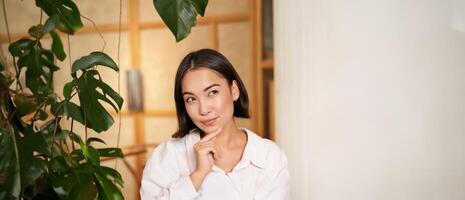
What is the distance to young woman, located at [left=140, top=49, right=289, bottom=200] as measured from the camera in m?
0.97

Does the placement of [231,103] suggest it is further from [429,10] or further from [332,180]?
[429,10]

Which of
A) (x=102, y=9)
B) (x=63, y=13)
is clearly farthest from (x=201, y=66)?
(x=102, y=9)

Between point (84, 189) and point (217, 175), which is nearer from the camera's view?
point (84, 189)

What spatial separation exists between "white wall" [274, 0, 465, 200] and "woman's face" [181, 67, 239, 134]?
438 mm

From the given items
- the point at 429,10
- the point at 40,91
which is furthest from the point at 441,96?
the point at 40,91

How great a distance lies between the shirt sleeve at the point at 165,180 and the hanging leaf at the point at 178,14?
428mm

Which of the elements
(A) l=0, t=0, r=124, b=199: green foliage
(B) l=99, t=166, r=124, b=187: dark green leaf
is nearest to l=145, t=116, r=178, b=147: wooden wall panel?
(A) l=0, t=0, r=124, b=199: green foliage

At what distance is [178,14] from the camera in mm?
716

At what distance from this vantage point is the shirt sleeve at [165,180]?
962mm

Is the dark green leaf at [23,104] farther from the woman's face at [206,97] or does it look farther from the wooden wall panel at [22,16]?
the wooden wall panel at [22,16]

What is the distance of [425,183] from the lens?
1.23 m

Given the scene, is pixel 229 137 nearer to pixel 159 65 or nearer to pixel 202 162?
pixel 202 162

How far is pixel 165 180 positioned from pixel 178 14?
50cm

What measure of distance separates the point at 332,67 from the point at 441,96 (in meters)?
0.35
